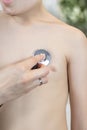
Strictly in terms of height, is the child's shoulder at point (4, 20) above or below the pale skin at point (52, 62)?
above

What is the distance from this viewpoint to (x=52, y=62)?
29.5 inches

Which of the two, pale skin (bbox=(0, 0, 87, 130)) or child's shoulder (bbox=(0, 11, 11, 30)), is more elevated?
child's shoulder (bbox=(0, 11, 11, 30))

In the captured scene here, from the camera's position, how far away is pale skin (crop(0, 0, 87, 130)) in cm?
75

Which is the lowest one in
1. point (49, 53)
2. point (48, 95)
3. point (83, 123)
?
point (83, 123)

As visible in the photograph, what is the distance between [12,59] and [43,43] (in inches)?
3.5

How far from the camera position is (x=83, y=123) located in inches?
31.6

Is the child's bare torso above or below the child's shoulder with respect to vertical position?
below

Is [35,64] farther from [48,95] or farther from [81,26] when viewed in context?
[81,26]

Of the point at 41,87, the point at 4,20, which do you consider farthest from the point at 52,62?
the point at 4,20

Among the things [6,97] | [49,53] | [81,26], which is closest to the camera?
[6,97]

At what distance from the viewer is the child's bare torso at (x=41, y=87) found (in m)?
0.75

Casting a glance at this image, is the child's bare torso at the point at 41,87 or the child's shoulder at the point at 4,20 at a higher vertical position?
the child's shoulder at the point at 4,20

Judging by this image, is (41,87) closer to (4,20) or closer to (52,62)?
(52,62)

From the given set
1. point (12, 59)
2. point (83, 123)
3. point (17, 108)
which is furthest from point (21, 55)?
point (83, 123)
